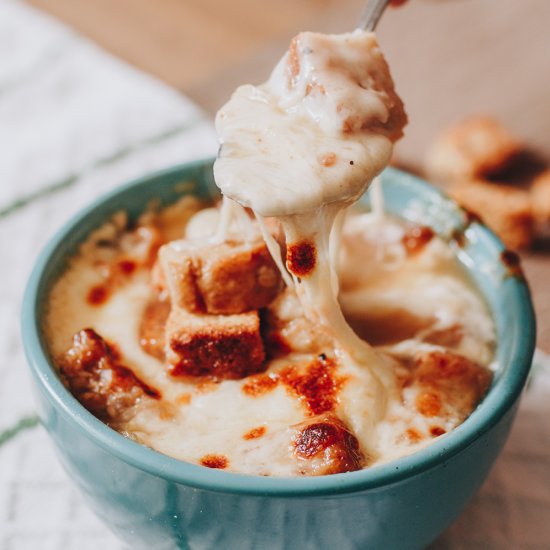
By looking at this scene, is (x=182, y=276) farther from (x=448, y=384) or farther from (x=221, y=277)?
(x=448, y=384)

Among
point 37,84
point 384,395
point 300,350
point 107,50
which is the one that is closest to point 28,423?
point 300,350

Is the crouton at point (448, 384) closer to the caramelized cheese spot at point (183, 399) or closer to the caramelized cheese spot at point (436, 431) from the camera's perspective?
the caramelized cheese spot at point (436, 431)

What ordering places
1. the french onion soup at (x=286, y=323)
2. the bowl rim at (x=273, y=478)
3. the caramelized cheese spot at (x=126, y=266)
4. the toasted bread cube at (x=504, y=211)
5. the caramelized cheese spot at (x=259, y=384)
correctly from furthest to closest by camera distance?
the toasted bread cube at (x=504, y=211) → the caramelized cheese spot at (x=126, y=266) → the caramelized cheese spot at (x=259, y=384) → the french onion soup at (x=286, y=323) → the bowl rim at (x=273, y=478)

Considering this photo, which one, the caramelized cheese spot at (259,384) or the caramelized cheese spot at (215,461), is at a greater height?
the caramelized cheese spot at (259,384)

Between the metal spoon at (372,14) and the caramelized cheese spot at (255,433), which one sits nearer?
the caramelized cheese spot at (255,433)

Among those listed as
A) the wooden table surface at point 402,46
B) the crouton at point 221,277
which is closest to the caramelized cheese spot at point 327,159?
the crouton at point 221,277

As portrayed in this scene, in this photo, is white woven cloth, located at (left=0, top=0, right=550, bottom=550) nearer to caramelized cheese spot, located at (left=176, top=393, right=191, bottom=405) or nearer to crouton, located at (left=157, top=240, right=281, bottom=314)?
caramelized cheese spot, located at (left=176, top=393, right=191, bottom=405)

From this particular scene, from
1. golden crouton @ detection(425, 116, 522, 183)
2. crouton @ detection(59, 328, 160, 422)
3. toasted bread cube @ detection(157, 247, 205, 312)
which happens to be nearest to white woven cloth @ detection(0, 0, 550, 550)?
crouton @ detection(59, 328, 160, 422)

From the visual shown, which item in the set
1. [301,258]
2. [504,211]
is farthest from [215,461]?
[504,211]
